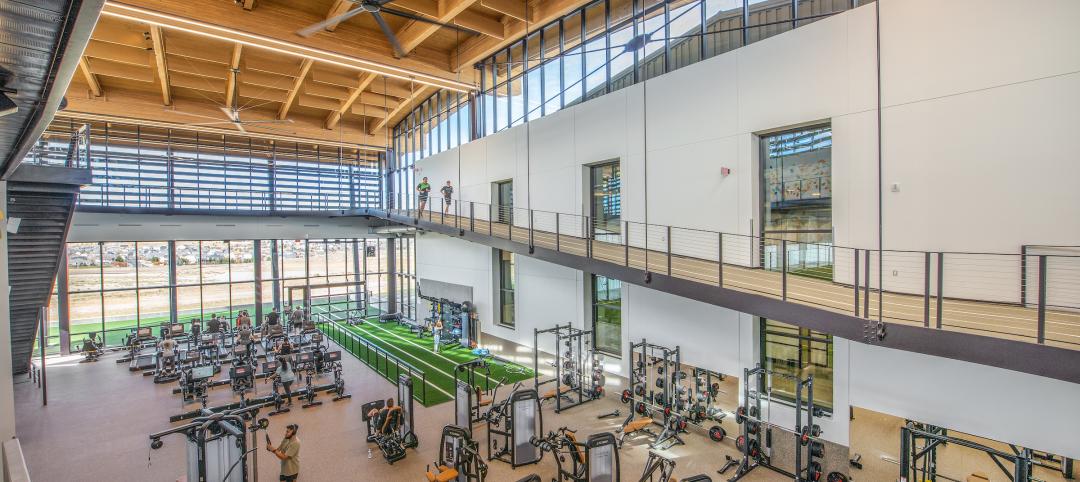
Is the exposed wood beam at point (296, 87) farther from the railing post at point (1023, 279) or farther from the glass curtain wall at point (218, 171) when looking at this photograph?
the railing post at point (1023, 279)

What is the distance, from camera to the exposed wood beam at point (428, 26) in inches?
313

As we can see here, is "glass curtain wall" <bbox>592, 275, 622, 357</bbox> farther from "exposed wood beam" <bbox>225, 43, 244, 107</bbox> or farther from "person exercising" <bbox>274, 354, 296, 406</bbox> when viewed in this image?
"exposed wood beam" <bbox>225, 43, 244, 107</bbox>

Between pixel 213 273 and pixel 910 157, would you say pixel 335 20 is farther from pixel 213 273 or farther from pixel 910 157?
pixel 213 273

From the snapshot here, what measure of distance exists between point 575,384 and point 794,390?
4260 millimetres

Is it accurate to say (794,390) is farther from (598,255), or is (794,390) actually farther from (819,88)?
(819,88)

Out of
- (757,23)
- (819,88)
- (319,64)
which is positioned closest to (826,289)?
(819,88)

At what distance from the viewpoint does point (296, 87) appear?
11820 millimetres

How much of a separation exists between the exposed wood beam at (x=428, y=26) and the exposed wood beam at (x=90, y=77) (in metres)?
7.20

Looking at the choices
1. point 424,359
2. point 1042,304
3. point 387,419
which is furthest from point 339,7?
point 1042,304

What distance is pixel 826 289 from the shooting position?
216 inches

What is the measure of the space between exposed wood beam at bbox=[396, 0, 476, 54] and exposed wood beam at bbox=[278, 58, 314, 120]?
2743 millimetres

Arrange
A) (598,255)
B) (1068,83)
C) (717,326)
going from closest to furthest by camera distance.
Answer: (1068,83) → (717,326) → (598,255)

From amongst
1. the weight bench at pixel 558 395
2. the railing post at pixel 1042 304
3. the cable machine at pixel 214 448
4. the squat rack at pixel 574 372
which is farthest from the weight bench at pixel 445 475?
the railing post at pixel 1042 304

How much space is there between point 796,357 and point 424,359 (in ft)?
31.1
